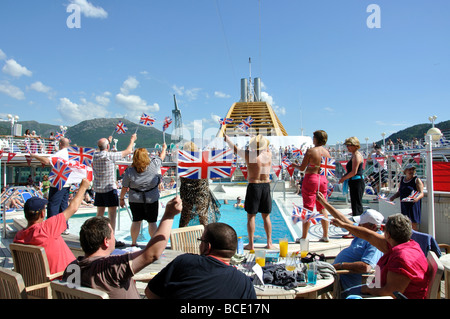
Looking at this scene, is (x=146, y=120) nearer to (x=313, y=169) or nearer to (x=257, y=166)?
(x=257, y=166)

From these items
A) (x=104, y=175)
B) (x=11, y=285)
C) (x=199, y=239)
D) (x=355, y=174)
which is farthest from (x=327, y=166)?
(x=11, y=285)

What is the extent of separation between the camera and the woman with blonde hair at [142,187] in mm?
3908

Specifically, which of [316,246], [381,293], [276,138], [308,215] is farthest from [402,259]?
[276,138]

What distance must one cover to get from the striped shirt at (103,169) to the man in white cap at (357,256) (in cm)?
306

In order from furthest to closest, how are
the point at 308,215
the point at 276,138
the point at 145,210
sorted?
the point at 276,138, the point at 145,210, the point at 308,215

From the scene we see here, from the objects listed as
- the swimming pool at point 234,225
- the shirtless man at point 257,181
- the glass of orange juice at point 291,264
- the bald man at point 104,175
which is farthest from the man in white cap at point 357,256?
the swimming pool at point 234,225

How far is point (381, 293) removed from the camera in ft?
6.84

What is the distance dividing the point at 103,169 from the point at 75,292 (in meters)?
3.04

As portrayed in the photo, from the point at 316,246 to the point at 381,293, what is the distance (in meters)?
1.95

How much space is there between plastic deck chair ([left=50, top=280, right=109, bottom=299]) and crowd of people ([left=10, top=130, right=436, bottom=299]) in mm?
111

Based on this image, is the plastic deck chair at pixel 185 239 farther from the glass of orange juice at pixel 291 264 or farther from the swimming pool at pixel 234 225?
the swimming pool at pixel 234 225

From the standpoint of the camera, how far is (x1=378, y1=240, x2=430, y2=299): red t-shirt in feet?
6.54
